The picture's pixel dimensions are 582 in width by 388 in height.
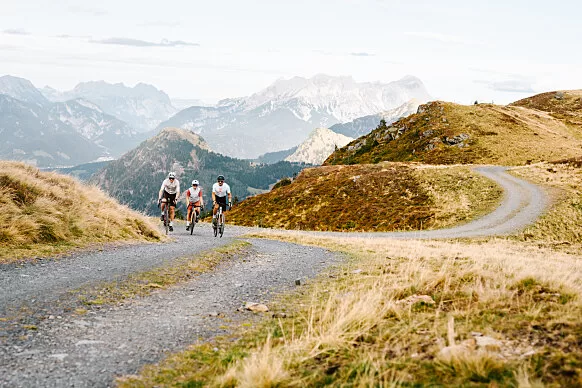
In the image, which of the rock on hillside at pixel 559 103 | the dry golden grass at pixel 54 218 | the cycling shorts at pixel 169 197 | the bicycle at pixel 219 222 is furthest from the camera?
the rock on hillside at pixel 559 103

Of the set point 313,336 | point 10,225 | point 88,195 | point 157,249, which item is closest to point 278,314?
point 313,336

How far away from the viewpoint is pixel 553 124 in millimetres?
111438

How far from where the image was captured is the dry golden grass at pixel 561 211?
33375 mm

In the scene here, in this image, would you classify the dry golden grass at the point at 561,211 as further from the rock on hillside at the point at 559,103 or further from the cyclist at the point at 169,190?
the rock on hillside at the point at 559,103

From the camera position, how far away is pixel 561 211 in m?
38.4

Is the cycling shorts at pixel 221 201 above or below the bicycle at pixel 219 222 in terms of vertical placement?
above

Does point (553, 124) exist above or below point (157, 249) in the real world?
above

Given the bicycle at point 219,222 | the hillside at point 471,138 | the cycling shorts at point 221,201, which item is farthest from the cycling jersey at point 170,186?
the hillside at point 471,138

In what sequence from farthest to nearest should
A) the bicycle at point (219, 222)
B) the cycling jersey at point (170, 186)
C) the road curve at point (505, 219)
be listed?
the road curve at point (505, 219) < the bicycle at point (219, 222) < the cycling jersey at point (170, 186)

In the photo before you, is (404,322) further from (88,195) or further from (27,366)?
(88,195)

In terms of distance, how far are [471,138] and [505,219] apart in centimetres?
5808

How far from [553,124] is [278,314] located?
126109 millimetres

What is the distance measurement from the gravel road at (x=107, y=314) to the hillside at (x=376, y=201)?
119 ft

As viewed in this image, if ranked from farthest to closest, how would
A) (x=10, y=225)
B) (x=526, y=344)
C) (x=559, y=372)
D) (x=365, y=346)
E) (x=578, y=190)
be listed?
(x=578, y=190) < (x=10, y=225) < (x=365, y=346) < (x=526, y=344) < (x=559, y=372)
